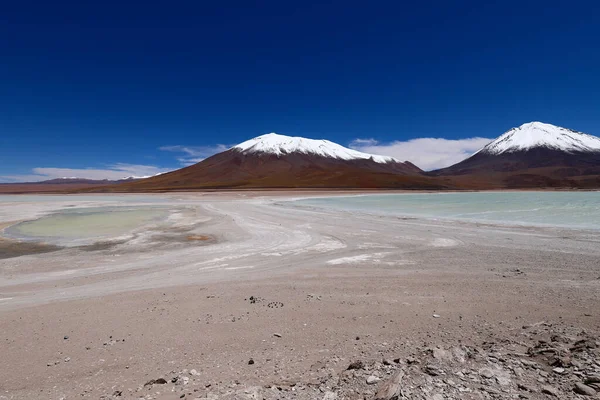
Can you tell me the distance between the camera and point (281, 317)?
6488 millimetres

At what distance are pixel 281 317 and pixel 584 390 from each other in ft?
15.0

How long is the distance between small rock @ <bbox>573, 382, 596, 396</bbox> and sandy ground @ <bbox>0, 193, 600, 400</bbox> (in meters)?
0.12

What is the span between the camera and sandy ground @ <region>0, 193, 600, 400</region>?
14.1ft

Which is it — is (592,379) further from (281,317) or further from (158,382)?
(158,382)

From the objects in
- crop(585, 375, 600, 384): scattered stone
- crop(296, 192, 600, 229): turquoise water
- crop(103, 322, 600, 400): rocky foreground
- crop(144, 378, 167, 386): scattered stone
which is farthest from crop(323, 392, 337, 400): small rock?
crop(296, 192, 600, 229): turquoise water

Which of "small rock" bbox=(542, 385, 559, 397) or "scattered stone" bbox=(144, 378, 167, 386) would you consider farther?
"scattered stone" bbox=(144, 378, 167, 386)

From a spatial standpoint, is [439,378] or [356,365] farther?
[356,365]

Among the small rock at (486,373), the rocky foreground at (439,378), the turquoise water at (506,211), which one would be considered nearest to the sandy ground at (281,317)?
the rocky foreground at (439,378)

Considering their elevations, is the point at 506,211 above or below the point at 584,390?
below

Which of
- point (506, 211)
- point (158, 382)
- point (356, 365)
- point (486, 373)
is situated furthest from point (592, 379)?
point (506, 211)

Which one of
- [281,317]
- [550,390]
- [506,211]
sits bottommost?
[506,211]

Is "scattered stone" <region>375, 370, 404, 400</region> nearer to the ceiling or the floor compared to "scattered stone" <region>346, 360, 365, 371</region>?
nearer to the ceiling

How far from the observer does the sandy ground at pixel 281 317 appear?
430 centimetres

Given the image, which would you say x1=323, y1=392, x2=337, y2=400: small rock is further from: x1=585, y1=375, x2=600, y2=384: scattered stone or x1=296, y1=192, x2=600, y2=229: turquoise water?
x1=296, y1=192, x2=600, y2=229: turquoise water
